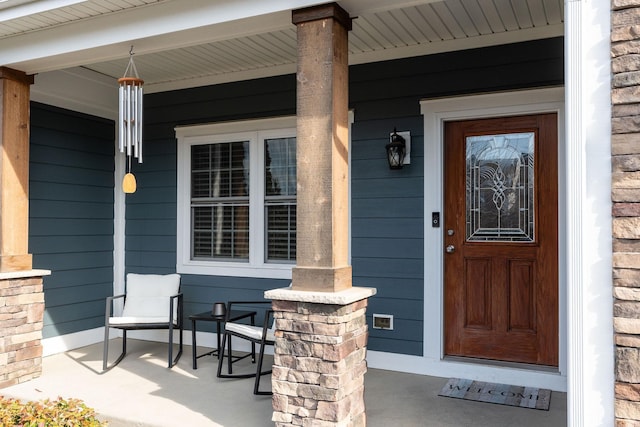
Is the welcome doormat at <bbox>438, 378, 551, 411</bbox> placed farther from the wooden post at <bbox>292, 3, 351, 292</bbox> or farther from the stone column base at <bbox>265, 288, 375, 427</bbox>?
the wooden post at <bbox>292, 3, 351, 292</bbox>

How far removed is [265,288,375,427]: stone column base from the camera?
8.50 feet

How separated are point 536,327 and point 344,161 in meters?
2.03

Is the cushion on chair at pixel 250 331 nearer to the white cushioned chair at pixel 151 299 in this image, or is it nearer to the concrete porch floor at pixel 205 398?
the concrete porch floor at pixel 205 398

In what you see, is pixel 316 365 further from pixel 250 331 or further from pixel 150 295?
pixel 150 295

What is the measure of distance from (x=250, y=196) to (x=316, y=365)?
2.46m

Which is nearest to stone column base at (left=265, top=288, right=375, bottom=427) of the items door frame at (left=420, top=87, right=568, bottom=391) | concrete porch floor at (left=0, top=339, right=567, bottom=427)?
concrete porch floor at (left=0, top=339, right=567, bottom=427)

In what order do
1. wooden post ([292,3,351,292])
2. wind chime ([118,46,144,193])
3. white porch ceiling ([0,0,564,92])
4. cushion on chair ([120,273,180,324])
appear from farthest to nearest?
cushion on chair ([120,273,180,324])
wind chime ([118,46,144,193])
white porch ceiling ([0,0,564,92])
wooden post ([292,3,351,292])

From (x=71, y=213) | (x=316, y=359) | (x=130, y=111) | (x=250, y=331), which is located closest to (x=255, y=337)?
(x=250, y=331)

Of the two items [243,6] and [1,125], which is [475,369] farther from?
[1,125]

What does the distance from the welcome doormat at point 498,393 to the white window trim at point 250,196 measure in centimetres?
168

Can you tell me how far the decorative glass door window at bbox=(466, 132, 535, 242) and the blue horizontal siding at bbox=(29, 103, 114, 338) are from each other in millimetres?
3553

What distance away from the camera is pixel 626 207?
2064 mm

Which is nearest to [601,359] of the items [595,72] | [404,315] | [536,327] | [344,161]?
[595,72]

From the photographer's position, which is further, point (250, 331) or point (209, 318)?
point (209, 318)
